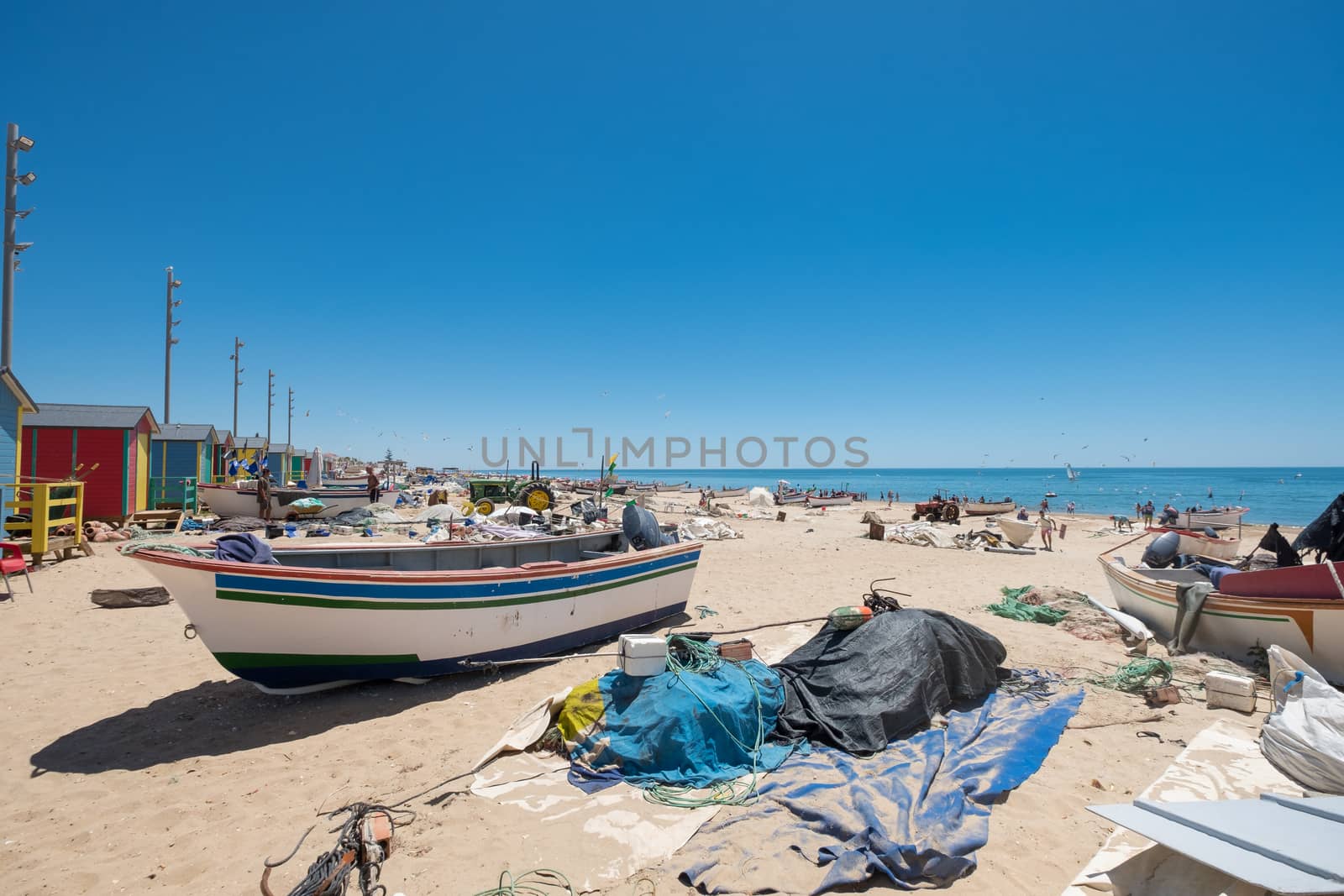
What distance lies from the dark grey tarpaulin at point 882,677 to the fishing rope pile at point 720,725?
0.45m

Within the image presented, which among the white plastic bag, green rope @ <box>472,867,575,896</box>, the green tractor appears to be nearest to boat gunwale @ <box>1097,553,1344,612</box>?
the white plastic bag

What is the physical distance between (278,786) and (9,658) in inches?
211

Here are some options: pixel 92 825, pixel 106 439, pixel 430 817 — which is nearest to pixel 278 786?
pixel 92 825

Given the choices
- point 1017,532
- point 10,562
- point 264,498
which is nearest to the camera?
point 10,562

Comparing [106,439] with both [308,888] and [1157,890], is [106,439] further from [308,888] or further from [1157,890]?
[1157,890]

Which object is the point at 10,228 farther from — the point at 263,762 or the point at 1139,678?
the point at 1139,678

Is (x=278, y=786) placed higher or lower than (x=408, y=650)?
lower

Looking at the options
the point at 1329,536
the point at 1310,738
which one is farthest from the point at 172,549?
the point at 1329,536

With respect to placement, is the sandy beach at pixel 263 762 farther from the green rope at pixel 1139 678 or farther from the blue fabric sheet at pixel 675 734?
the blue fabric sheet at pixel 675 734

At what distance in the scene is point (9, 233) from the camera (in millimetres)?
12273

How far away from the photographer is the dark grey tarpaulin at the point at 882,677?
18.2 ft

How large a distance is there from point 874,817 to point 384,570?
5.67m

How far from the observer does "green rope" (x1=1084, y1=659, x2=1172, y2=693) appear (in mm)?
6887

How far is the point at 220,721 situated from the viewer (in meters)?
5.95
